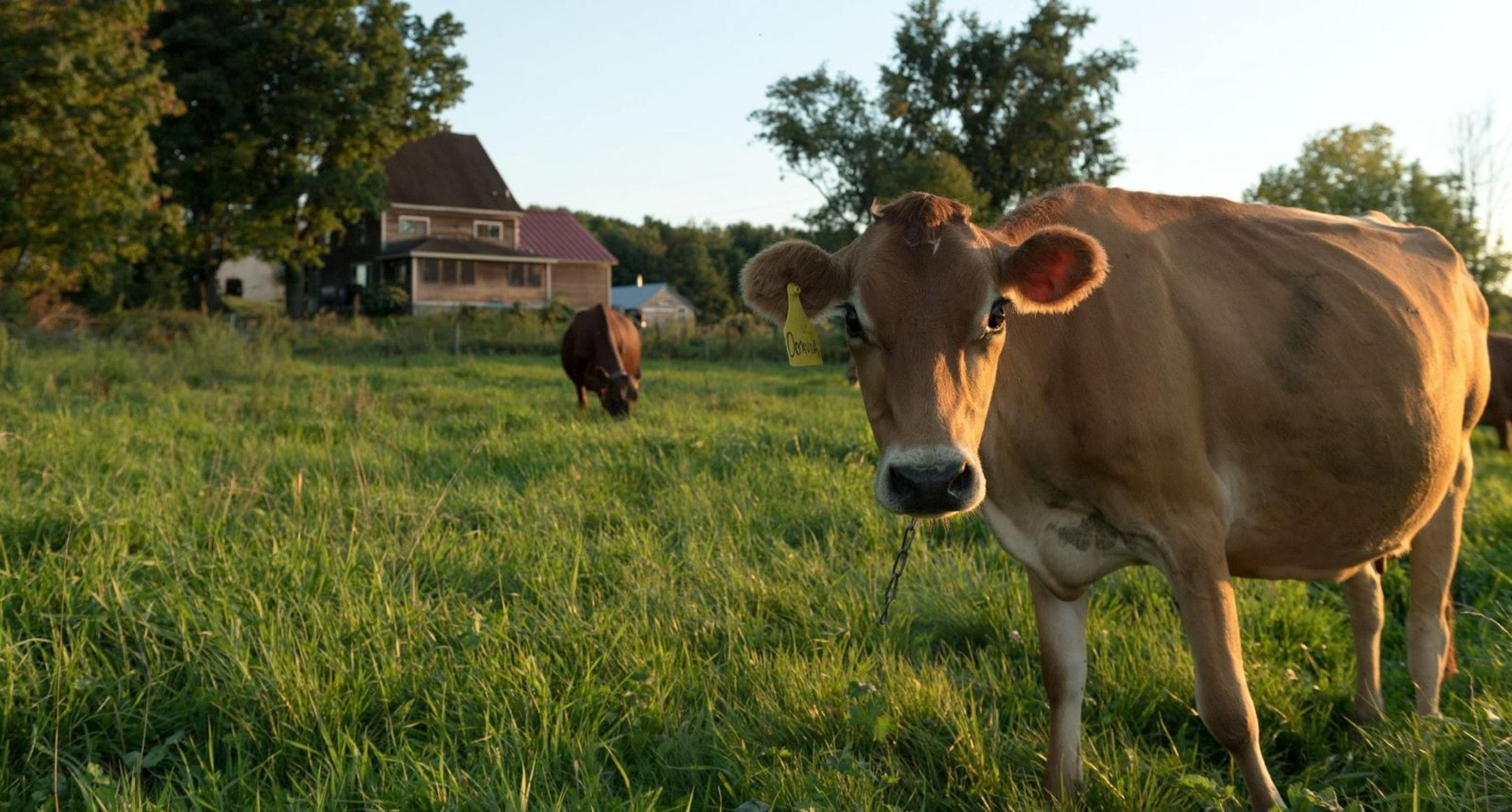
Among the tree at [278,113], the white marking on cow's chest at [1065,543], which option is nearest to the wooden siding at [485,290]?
the tree at [278,113]

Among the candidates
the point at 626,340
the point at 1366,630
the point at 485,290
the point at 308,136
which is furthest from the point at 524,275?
the point at 1366,630

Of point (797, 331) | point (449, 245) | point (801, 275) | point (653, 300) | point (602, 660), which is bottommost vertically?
point (602, 660)

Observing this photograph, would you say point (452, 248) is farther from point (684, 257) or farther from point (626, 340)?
point (684, 257)

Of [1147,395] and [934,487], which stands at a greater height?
[1147,395]

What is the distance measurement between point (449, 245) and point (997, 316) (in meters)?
46.7

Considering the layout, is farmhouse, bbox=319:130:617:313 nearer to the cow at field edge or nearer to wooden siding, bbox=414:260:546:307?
wooden siding, bbox=414:260:546:307

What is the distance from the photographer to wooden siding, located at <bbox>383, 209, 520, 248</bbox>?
47.7 meters

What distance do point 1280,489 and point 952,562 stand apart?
5.90 feet

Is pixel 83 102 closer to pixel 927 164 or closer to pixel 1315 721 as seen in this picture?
pixel 927 164

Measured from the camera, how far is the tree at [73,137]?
70.7 feet

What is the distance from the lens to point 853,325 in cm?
288

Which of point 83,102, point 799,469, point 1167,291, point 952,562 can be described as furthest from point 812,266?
point 83,102

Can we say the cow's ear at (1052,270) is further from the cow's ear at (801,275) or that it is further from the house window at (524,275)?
the house window at (524,275)

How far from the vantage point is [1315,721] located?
3602 millimetres
